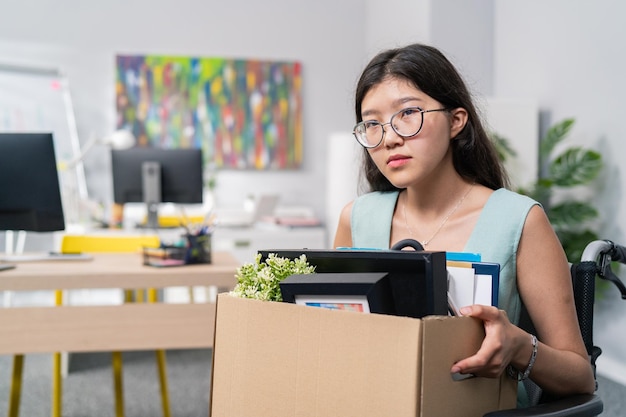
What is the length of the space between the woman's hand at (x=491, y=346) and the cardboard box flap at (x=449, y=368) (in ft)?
0.03

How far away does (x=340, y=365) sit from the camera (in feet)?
3.09

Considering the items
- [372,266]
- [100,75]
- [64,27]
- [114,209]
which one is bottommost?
[114,209]

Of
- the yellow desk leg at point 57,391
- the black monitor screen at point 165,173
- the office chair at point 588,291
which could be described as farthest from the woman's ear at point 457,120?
the black monitor screen at point 165,173

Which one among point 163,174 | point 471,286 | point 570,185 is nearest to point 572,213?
point 570,185

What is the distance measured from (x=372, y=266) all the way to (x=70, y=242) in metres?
2.58

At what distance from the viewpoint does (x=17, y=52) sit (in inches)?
234

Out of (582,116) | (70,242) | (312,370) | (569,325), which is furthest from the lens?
(582,116)

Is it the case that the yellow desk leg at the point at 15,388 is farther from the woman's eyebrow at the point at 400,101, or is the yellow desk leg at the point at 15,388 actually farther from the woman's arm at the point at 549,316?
the woman's arm at the point at 549,316

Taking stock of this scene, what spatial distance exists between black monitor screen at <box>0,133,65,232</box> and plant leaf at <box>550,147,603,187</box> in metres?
2.56

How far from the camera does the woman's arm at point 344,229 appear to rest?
1.62 metres

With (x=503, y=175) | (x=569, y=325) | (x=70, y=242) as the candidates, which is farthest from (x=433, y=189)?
(x=70, y=242)

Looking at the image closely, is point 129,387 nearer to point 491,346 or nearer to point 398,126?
point 398,126

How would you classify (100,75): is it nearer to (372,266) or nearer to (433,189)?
(433,189)

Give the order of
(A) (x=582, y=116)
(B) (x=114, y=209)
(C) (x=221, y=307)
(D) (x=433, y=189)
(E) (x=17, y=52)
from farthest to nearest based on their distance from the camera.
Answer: (E) (x=17, y=52)
(B) (x=114, y=209)
(A) (x=582, y=116)
(D) (x=433, y=189)
(C) (x=221, y=307)
